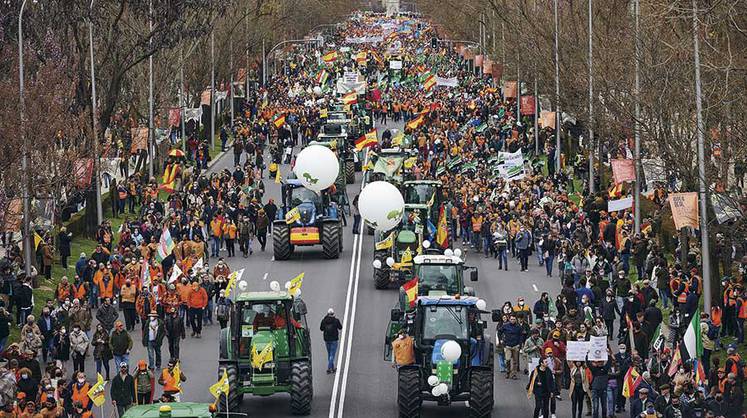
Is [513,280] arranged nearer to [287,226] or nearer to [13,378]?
[287,226]

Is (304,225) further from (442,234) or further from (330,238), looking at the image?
(442,234)

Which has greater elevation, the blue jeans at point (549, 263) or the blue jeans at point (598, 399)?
the blue jeans at point (549, 263)

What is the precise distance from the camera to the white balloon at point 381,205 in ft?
130

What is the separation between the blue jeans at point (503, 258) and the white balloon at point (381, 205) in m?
7.66

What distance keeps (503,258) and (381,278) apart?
5255 millimetres

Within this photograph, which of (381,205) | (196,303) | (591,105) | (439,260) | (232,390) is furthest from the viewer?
(591,105)

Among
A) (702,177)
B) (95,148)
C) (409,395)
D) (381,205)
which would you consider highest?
(95,148)

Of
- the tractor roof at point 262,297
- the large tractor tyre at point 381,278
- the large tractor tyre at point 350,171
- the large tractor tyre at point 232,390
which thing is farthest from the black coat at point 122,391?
the large tractor tyre at point 350,171

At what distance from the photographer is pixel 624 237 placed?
4538 cm

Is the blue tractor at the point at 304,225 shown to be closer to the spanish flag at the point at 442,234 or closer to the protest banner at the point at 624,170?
the spanish flag at the point at 442,234

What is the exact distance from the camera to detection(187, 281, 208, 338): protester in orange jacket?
124 ft

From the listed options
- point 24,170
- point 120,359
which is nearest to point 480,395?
point 120,359

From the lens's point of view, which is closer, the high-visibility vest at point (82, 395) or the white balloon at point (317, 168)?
the high-visibility vest at point (82, 395)

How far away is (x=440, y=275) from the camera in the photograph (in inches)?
1476
